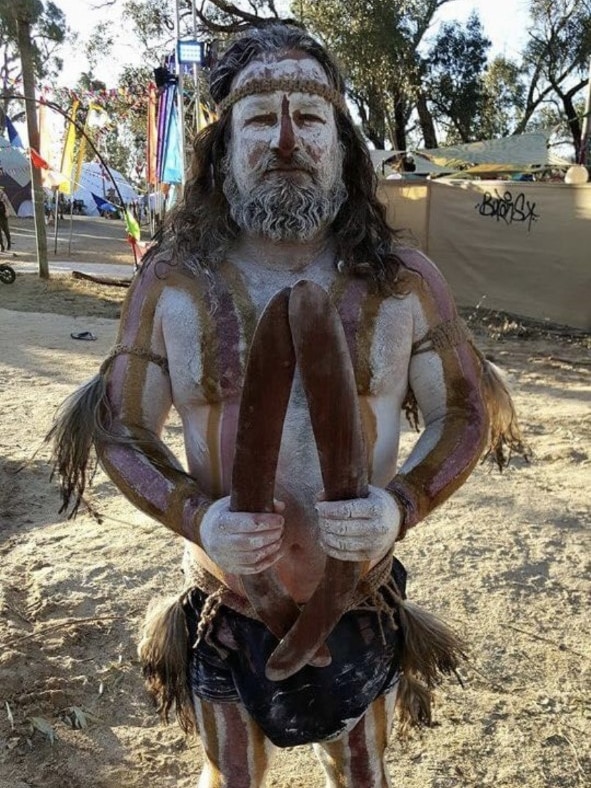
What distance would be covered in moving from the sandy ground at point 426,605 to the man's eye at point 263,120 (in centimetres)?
179

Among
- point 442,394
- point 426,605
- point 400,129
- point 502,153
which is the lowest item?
point 426,605

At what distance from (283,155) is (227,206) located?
0.70 feet

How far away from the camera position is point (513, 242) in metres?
9.43

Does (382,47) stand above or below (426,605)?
above

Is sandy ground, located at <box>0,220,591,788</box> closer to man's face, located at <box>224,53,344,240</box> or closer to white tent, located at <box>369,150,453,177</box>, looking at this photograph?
man's face, located at <box>224,53,344,240</box>

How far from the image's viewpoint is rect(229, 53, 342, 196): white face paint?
4.44ft

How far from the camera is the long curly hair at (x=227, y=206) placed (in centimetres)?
143

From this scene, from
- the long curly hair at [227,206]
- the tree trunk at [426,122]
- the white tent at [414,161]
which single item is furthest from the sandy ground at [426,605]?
the tree trunk at [426,122]

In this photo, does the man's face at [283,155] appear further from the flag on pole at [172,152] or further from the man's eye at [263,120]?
the flag on pole at [172,152]

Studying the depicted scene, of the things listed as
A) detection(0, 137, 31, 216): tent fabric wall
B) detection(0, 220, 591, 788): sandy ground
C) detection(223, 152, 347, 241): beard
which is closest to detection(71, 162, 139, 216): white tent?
detection(0, 137, 31, 216): tent fabric wall

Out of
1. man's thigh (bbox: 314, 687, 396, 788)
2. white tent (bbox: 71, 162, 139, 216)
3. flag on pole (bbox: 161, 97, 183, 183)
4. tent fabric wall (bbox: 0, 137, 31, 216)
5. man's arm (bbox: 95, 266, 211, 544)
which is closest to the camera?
man's arm (bbox: 95, 266, 211, 544)

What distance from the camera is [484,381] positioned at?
152 centimetres

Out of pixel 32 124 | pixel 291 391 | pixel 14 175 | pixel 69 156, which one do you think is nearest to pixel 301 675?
pixel 291 391

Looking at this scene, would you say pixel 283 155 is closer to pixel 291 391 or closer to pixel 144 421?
pixel 291 391
